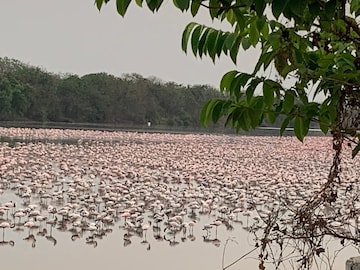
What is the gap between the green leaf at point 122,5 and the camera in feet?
3.48

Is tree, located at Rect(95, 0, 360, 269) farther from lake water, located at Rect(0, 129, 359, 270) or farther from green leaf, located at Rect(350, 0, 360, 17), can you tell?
lake water, located at Rect(0, 129, 359, 270)

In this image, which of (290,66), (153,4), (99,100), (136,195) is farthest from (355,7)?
(99,100)

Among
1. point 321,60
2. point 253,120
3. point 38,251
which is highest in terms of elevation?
point 321,60

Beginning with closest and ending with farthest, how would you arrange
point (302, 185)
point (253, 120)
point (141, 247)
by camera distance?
1. point (253, 120)
2. point (141, 247)
3. point (302, 185)

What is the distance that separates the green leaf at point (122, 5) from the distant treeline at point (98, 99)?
1746 inches

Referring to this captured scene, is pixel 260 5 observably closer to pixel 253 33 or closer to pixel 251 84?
pixel 251 84

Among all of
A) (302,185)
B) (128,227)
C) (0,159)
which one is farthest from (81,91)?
(128,227)

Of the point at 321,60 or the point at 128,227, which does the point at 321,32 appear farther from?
the point at 128,227

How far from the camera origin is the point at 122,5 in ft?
3.48

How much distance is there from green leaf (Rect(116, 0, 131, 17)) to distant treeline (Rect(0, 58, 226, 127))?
4436 centimetres

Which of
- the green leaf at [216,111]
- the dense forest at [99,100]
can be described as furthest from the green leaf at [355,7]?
the dense forest at [99,100]

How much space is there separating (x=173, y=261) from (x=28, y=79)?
44377 mm

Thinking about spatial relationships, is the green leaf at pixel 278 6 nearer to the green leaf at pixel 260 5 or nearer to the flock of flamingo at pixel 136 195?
the green leaf at pixel 260 5

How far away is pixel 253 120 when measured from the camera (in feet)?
4.48
